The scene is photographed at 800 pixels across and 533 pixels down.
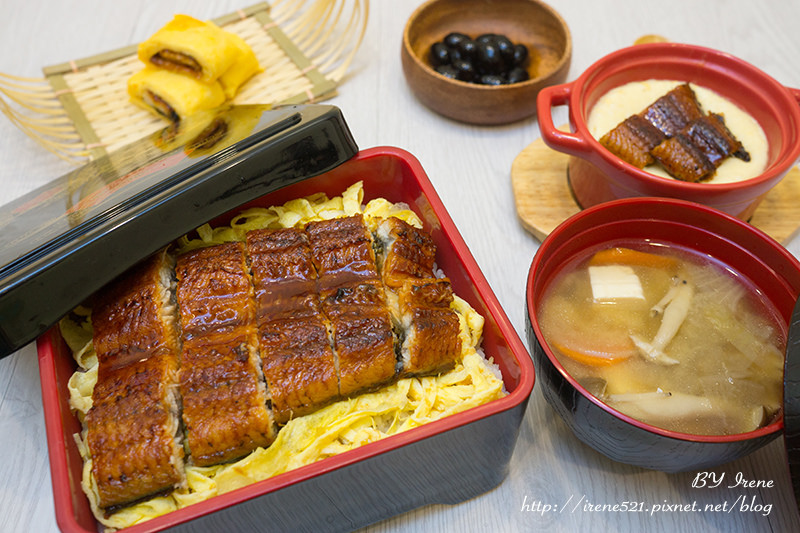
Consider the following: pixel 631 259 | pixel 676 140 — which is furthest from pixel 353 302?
pixel 676 140

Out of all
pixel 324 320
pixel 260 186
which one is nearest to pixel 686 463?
pixel 324 320

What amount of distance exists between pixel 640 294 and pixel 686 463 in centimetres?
46

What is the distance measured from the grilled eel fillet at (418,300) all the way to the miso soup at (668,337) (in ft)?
0.82

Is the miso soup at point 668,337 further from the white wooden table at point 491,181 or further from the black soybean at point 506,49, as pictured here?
the black soybean at point 506,49

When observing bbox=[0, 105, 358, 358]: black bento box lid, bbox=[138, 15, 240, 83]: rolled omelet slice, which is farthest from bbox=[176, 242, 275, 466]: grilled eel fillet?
bbox=[138, 15, 240, 83]: rolled omelet slice

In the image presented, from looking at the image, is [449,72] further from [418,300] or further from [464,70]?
[418,300]

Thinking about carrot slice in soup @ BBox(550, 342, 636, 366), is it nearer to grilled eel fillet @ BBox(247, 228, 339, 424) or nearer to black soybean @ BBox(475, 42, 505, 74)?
grilled eel fillet @ BBox(247, 228, 339, 424)

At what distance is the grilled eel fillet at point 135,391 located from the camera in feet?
4.08

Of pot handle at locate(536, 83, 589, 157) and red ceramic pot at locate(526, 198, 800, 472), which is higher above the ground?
pot handle at locate(536, 83, 589, 157)

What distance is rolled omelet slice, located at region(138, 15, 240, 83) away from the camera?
221 centimetres

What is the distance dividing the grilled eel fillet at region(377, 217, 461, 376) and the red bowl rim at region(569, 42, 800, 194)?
0.59m

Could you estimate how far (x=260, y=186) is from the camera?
4.94 feet

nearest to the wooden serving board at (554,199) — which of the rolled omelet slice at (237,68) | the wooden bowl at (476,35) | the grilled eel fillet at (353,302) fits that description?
the wooden bowl at (476,35)

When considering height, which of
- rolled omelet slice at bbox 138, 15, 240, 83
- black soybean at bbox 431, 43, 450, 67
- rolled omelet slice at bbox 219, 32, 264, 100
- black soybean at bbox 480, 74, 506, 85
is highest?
rolled omelet slice at bbox 138, 15, 240, 83
